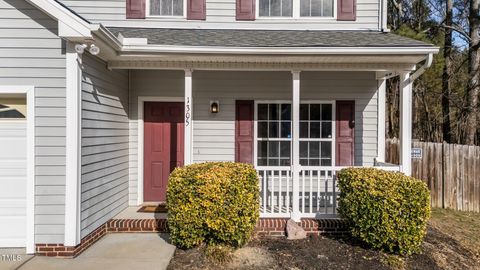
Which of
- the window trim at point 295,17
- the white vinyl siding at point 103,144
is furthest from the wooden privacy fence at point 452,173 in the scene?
the white vinyl siding at point 103,144

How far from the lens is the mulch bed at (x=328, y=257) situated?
4.77m

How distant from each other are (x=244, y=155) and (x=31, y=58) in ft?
13.3

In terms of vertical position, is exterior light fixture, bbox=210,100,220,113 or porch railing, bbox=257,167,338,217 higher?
exterior light fixture, bbox=210,100,220,113

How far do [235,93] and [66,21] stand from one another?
348 centimetres

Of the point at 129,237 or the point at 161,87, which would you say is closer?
the point at 129,237

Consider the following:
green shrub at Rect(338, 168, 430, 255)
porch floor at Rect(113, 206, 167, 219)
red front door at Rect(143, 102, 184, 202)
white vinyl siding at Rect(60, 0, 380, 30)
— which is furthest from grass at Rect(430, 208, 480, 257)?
red front door at Rect(143, 102, 184, 202)

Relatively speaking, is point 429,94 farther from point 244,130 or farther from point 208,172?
point 208,172

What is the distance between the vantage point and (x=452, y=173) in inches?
332

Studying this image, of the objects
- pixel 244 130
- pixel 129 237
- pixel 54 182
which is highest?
pixel 244 130

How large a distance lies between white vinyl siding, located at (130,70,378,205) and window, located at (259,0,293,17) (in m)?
1.24

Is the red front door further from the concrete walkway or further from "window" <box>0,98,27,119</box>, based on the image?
"window" <box>0,98,27,119</box>

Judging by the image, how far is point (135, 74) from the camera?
24.0 feet

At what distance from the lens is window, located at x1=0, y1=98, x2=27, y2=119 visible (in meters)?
4.98

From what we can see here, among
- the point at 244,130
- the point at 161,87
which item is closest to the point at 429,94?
the point at 244,130
